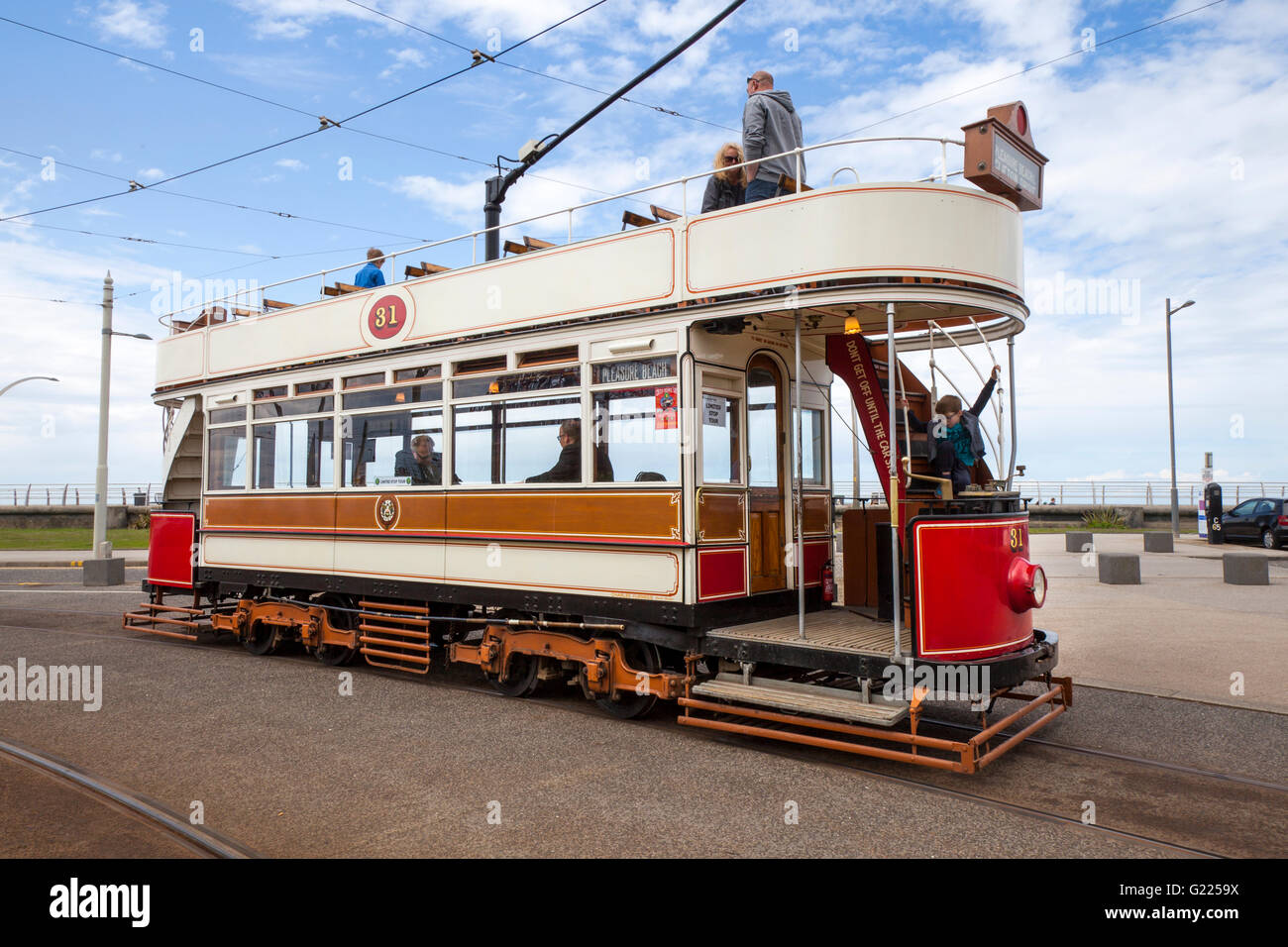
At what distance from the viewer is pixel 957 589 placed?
218 inches

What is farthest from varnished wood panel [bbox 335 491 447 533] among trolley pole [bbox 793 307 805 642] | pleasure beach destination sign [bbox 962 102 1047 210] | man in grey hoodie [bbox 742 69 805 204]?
pleasure beach destination sign [bbox 962 102 1047 210]

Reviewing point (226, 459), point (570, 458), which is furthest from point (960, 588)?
point (226, 459)

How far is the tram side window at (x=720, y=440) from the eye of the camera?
21.9 ft

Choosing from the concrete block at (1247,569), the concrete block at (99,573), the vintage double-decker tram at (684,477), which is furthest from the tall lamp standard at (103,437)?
the concrete block at (1247,569)

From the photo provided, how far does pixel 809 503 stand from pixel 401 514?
3.72 m

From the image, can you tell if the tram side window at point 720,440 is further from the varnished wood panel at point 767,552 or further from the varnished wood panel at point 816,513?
the varnished wood panel at point 816,513

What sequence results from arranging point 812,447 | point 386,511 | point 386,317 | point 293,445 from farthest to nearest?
point 293,445
point 386,317
point 386,511
point 812,447

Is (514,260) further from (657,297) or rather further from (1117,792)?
(1117,792)

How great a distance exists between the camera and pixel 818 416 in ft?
26.8

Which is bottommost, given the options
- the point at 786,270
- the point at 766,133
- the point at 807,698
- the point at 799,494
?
the point at 807,698

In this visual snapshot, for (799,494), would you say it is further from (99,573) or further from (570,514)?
(99,573)

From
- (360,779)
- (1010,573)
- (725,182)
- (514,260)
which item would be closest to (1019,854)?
(1010,573)

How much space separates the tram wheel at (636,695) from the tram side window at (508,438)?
1368 millimetres

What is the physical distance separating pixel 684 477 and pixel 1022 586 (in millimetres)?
2305
